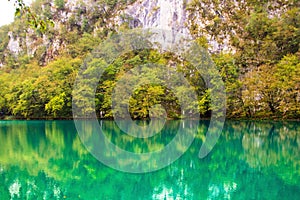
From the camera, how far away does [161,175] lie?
28.8ft

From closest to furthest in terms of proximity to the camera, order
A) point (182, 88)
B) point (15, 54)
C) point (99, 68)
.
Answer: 1. point (182, 88)
2. point (99, 68)
3. point (15, 54)

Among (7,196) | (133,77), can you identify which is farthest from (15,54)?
(7,196)

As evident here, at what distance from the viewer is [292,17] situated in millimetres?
29062

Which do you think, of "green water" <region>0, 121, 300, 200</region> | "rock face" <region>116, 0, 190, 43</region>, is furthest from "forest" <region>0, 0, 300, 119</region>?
"green water" <region>0, 121, 300, 200</region>

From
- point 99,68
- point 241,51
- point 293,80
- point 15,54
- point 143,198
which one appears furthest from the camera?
point 15,54

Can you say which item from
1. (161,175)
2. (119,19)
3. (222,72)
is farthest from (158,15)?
(161,175)

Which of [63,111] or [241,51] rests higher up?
[241,51]

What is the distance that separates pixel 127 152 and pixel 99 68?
18103mm

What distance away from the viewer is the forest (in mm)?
26156

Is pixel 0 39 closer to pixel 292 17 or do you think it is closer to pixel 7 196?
pixel 292 17

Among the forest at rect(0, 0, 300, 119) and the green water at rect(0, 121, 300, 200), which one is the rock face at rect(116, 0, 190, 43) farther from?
the green water at rect(0, 121, 300, 200)

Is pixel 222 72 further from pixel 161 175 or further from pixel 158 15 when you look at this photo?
pixel 161 175

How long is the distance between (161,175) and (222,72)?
20.0 m

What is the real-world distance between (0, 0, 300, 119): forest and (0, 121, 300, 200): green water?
42.9 ft
